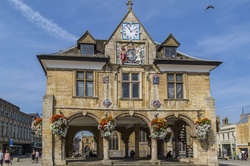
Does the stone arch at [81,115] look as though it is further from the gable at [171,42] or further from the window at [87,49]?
the gable at [171,42]

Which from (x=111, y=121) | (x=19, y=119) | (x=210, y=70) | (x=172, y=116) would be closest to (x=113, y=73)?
(x=111, y=121)

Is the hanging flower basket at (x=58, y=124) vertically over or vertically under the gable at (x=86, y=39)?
under

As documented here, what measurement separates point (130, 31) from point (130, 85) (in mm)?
4270

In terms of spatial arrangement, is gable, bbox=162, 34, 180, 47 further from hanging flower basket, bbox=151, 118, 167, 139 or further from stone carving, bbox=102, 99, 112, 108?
stone carving, bbox=102, 99, 112, 108

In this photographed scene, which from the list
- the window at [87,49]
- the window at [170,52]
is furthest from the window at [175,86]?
the window at [87,49]

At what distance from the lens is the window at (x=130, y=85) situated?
82.3 ft

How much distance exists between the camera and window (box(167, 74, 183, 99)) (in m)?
25.5

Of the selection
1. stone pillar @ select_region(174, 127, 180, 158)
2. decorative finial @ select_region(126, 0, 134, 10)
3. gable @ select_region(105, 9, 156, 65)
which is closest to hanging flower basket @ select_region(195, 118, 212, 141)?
stone pillar @ select_region(174, 127, 180, 158)

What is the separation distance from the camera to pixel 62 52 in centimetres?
2516

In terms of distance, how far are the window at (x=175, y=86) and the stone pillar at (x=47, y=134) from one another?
8.83 meters

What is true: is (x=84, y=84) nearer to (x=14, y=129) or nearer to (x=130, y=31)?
(x=130, y=31)

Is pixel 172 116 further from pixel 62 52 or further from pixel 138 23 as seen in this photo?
pixel 62 52

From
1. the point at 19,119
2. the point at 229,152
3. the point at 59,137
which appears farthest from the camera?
the point at 19,119

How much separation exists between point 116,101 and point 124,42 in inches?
182
